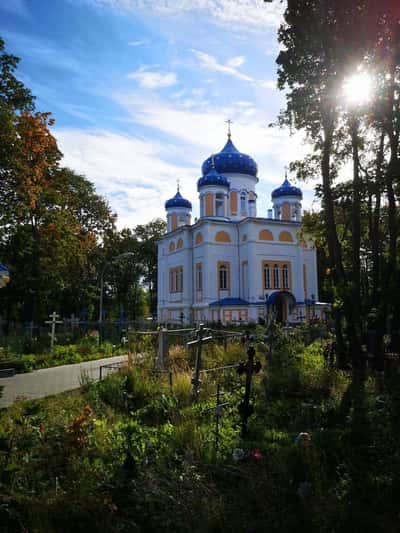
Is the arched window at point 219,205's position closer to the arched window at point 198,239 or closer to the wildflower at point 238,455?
the arched window at point 198,239

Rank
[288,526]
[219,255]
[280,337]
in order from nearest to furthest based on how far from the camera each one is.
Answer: [288,526] < [280,337] < [219,255]

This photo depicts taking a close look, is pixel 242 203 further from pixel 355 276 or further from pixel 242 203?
pixel 355 276

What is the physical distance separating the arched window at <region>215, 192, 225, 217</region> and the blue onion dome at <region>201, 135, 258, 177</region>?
3.21m

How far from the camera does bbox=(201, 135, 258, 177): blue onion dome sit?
39.3 meters

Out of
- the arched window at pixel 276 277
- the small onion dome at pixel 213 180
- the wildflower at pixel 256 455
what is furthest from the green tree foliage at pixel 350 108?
the small onion dome at pixel 213 180

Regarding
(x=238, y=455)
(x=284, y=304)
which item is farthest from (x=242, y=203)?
(x=238, y=455)

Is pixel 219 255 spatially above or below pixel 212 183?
below

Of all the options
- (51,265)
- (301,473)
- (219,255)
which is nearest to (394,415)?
(301,473)

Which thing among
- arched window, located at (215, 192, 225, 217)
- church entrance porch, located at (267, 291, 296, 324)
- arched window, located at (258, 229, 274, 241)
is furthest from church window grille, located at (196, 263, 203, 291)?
church entrance porch, located at (267, 291, 296, 324)

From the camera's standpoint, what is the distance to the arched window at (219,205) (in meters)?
36.9

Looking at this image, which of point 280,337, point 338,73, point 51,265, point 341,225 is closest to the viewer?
point 338,73

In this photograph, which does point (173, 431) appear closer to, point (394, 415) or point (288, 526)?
point (288, 526)

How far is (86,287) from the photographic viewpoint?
3669 centimetres

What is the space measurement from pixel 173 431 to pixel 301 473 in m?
1.76
